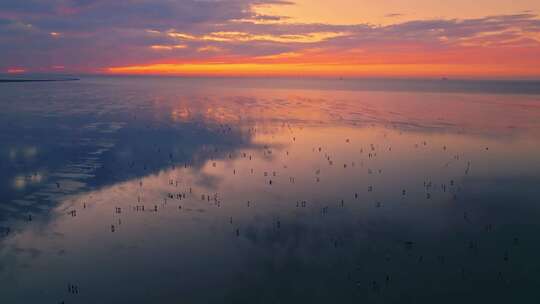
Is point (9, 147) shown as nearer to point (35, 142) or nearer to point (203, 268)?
point (35, 142)

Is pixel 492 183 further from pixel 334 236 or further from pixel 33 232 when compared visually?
pixel 33 232

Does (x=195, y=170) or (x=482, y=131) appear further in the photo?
(x=482, y=131)

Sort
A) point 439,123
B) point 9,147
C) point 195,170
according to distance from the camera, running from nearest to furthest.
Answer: point 195,170 < point 9,147 < point 439,123

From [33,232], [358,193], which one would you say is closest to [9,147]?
[33,232]

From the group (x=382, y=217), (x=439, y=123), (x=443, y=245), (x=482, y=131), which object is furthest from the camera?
(x=439, y=123)

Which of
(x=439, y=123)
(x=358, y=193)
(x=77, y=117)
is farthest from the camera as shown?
(x=77, y=117)

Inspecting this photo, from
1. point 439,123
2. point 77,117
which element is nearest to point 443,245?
point 439,123
